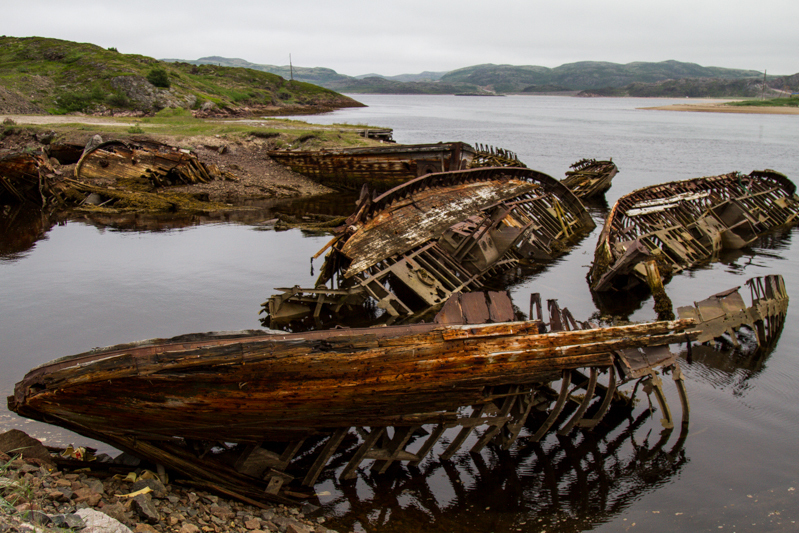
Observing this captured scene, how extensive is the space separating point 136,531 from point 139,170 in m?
27.5

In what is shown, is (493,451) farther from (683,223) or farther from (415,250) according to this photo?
(683,223)

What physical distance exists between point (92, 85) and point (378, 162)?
42296 mm

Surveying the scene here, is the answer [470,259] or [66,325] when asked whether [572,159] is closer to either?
[470,259]

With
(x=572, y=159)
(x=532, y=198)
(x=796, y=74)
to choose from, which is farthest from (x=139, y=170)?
(x=796, y=74)

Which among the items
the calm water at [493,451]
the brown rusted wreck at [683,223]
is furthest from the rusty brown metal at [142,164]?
the brown rusted wreck at [683,223]

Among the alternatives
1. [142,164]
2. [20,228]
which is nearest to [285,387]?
[20,228]

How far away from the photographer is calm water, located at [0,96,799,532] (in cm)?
767

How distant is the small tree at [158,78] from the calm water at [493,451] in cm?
3931

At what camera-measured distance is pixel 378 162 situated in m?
30.3

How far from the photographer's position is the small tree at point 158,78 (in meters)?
58.8

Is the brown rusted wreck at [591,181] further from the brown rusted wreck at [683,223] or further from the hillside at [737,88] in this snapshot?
the hillside at [737,88]

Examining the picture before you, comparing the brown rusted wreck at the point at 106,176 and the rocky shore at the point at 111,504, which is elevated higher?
the brown rusted wreck at the point at 106,176

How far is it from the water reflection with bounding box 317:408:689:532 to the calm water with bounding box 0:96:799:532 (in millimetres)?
24

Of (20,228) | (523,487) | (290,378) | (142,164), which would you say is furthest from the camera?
(142,164)
